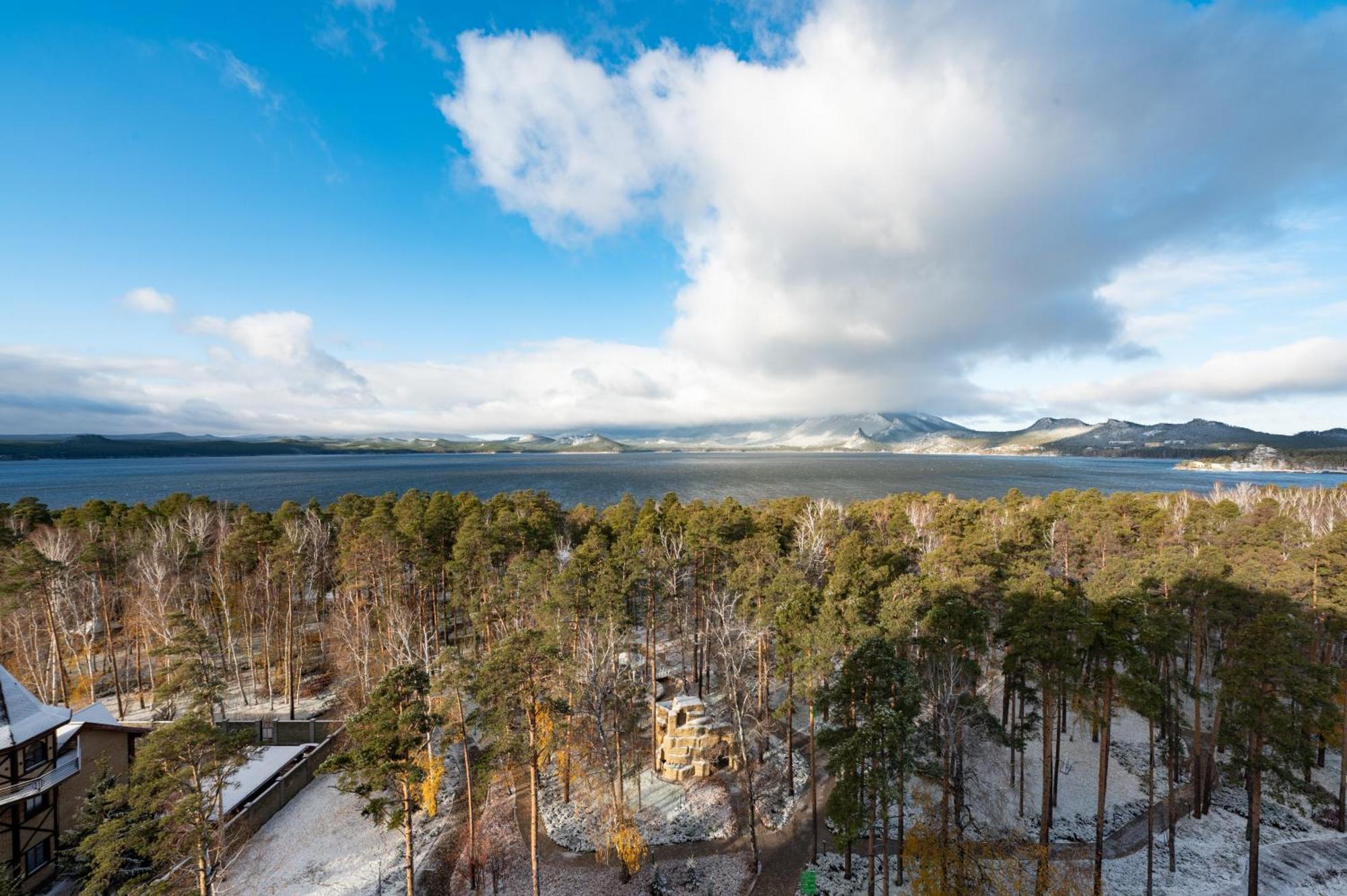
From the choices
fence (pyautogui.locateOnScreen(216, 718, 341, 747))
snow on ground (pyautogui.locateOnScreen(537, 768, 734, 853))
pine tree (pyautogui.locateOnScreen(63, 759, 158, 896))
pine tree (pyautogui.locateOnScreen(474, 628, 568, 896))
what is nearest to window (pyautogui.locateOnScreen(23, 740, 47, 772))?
pine tree (pyautogui.locateOnScreen(63, 759, 158, 896))

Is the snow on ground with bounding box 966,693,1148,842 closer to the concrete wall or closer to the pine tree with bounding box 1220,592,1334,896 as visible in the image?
the pine tree with bounding box 1220,592,1334,896

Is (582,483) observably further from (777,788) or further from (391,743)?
(391,743)

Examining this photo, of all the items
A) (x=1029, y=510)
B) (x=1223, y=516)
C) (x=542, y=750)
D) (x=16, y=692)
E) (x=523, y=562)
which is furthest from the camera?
(x=1029, y=510)

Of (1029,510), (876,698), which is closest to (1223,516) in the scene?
(1029,510)

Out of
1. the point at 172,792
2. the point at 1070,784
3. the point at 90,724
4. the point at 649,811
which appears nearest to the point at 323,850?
the point at 172,792

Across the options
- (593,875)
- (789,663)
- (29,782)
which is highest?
(789,663)

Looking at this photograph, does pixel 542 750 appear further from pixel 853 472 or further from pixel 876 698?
pixel 853 472
